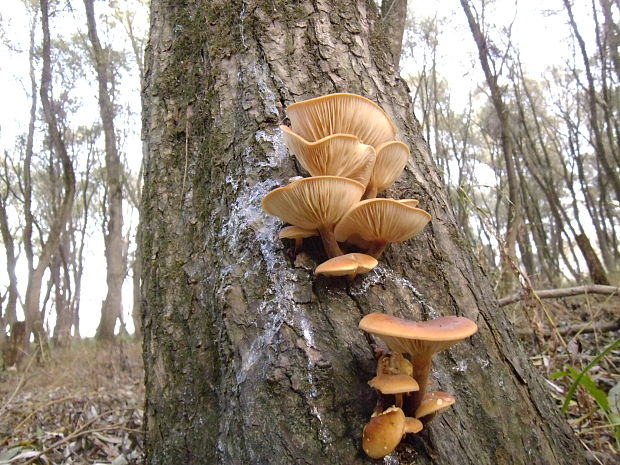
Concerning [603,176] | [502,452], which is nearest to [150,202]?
[502,452]

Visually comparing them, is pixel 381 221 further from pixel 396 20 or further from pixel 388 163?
pixel 396 20

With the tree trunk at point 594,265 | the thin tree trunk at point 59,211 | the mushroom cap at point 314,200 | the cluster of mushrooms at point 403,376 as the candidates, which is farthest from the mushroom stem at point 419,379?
the thin tree trunk at point 59,211

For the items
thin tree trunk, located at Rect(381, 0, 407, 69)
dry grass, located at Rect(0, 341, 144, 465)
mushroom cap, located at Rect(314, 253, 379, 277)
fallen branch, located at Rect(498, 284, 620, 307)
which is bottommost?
dry grass, located at Rect(0, 341, 144, 465)

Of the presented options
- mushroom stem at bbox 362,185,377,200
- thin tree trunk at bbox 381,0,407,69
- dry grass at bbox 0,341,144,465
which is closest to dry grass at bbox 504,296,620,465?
mushroom stem at bbox 362,185,377,200

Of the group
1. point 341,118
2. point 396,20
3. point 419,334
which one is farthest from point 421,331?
point 396,20

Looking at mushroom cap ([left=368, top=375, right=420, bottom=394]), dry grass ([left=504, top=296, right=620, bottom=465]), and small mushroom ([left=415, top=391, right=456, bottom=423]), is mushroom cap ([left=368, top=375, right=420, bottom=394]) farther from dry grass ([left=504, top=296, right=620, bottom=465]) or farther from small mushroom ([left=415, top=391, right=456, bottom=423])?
dry grass ([left=504, top=296, right=620, bottom=465])
